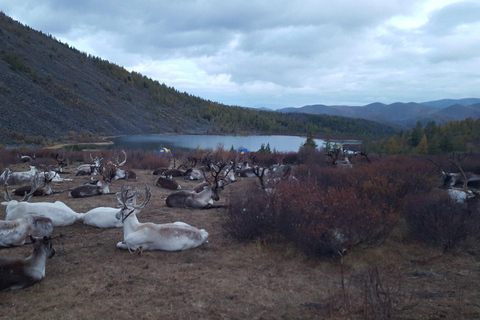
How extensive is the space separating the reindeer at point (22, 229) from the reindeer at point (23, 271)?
5.81 ft

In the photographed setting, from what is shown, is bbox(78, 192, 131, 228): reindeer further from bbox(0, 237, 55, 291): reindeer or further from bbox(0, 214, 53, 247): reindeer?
bbox(0, 237, 55, 291): reindeer

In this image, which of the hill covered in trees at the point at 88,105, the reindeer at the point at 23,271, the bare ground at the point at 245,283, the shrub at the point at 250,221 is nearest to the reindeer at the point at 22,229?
the bare ground at the point at 245,283

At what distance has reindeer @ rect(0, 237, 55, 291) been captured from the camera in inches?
173

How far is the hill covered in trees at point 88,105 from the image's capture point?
156 ft

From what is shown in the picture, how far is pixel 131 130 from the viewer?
6762cm

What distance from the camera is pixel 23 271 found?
456 cm

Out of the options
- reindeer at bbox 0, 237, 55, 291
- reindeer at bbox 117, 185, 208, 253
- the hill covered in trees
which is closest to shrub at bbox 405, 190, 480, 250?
reindeer at bbox 117, 185, 208, 253

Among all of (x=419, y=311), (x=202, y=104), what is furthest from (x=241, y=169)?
(x=202, y=104)

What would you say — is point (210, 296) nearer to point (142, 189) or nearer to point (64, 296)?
point (64, 296)

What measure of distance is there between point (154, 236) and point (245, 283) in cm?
219

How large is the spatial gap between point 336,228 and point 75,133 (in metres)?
51.3

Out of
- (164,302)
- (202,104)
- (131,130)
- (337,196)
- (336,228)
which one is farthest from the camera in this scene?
(202,104)

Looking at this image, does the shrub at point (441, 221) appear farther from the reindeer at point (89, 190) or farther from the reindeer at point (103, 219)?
the reindeer at point (89, 190)

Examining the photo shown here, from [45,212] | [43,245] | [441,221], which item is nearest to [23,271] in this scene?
[43,245]
